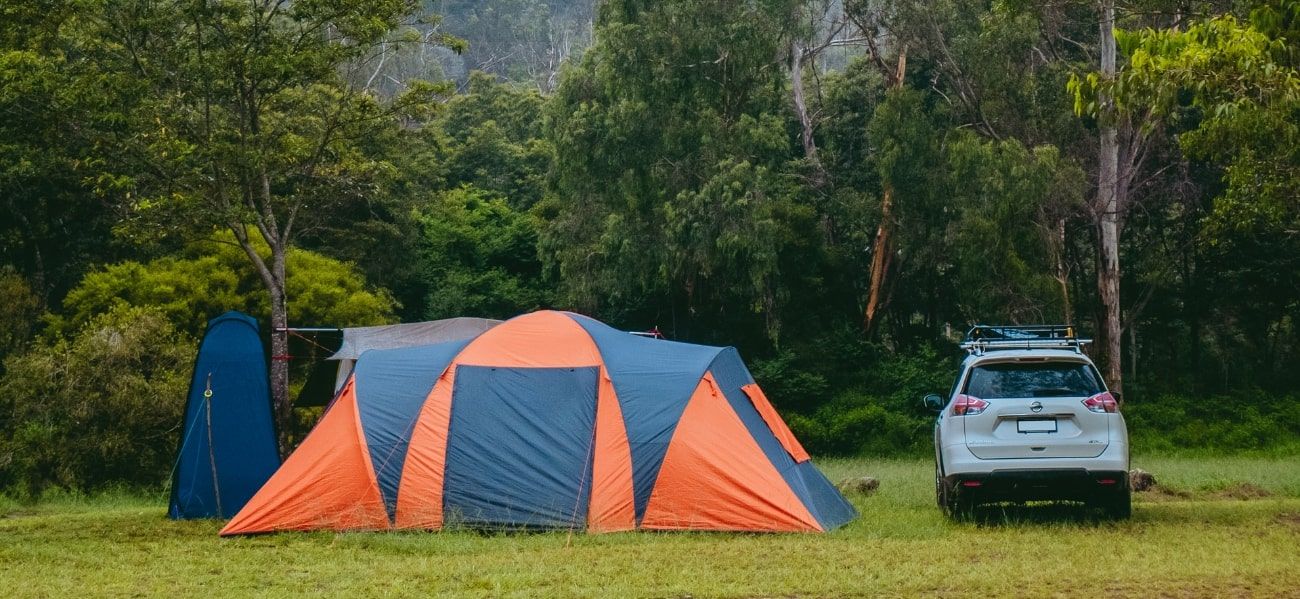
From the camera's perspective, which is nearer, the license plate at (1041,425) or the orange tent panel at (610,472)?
the license plate at (1041,425)

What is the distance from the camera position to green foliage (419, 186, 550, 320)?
37.6 m

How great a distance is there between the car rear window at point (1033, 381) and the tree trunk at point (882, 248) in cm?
1890

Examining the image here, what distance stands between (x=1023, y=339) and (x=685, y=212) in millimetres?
17574

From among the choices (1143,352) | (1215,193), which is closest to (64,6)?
(1215,193)

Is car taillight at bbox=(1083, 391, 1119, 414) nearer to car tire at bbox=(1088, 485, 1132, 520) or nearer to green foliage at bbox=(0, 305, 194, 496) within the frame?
car tire at bbox=(1088, 485, 1132, 520)

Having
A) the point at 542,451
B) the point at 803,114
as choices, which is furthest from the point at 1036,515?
the point at 803,114

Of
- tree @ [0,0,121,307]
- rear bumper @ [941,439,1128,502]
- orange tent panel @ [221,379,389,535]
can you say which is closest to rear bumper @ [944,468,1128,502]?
rear bumper @ [941,439,1128,502]

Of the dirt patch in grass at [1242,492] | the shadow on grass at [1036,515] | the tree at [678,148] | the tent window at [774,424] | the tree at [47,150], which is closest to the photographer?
the shadow on grass at [1036,515]

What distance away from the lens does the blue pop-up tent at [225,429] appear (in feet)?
44.9

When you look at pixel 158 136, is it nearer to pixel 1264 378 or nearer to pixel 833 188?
pixel 833 188

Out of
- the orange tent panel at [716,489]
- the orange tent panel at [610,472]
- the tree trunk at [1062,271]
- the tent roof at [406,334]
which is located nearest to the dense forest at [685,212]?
the tree trunk at [1062,271]

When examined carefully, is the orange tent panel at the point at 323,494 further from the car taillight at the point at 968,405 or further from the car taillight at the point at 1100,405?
the car taillight at the point at 1100,405

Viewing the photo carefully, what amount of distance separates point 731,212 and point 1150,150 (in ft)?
Result: 29.9

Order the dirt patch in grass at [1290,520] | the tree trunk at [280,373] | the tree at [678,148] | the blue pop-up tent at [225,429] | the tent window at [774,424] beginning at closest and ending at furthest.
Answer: the dirt patch in grass at [1290,520]
the tent window at [774,424]
the blue pop-up tent at [225,429]
the tree trunk at [280,373]
the tree at [678,148]
